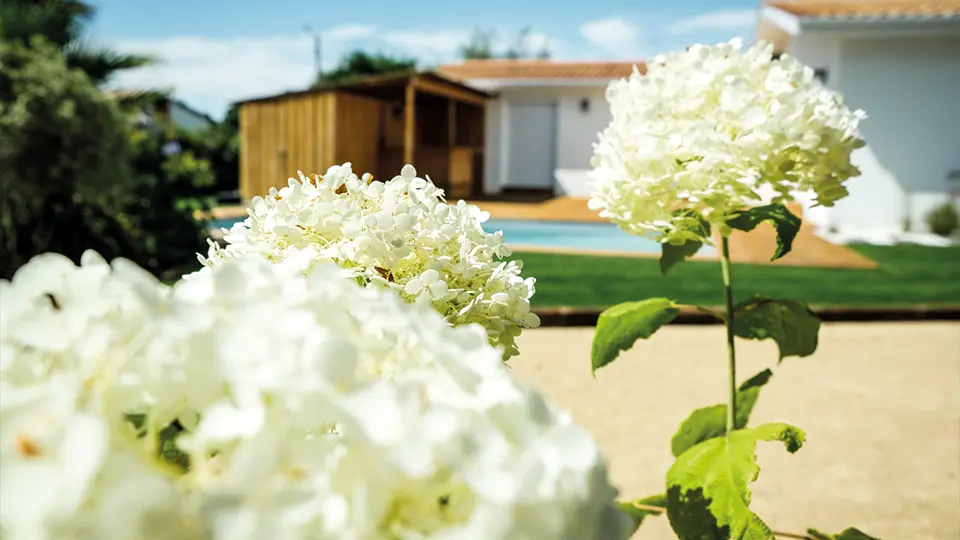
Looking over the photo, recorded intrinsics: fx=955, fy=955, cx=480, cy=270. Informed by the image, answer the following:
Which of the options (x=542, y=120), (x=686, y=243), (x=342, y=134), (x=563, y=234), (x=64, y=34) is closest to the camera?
(x=686, y=243)

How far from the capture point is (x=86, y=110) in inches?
351

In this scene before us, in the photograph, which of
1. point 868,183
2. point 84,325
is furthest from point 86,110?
point 868,183

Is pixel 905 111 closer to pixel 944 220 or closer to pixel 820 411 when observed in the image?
pixel 944 220

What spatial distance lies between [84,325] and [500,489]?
12.4 inches

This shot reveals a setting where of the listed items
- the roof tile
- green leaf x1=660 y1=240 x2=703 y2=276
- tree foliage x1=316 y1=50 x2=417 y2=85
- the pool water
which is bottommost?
the pool water

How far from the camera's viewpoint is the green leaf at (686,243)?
72.1 inches

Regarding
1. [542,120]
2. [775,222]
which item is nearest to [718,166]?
[775,222]

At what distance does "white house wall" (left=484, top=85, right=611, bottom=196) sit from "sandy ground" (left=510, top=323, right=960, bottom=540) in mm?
15125

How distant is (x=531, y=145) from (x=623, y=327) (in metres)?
20.7

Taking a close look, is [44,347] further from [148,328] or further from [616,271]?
[616,271]

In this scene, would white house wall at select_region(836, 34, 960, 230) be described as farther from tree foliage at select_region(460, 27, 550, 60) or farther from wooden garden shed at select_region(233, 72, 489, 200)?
→ tree foliage at select_region(460, 27, 550, 60)

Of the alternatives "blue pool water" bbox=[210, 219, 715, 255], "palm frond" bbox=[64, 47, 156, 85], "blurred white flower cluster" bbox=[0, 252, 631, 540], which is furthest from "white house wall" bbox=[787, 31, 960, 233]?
"blurred white flower cluster" bbox=[0, 252, 631, 540]

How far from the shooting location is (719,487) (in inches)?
61.7

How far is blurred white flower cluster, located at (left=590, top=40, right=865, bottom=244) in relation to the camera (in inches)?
68.4
